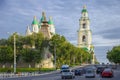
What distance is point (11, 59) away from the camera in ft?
362

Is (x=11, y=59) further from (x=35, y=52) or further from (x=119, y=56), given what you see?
(x=119, y=56)

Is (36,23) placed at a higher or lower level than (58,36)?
higher

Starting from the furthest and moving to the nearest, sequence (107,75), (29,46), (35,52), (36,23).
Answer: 1. (36,23)
2. (29,46)
3. (35,52)
4. (107,75)

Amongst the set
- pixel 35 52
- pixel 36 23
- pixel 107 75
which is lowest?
pixel 107 75

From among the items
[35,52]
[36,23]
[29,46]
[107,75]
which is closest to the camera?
[107,75]

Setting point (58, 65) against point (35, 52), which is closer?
point (35, 52)

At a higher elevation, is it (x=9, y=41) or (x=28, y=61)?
(x=9, y=41)

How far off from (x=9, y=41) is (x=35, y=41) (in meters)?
8.88

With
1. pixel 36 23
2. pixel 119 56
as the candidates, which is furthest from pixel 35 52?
pixel 119 56

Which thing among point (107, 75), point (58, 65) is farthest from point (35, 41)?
point (107, 75)

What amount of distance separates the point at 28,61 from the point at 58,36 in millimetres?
15977

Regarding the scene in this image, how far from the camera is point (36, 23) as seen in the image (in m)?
185

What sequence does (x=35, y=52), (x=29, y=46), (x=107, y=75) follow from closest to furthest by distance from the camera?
(x=107, y=75)
(x=35, y=52)
(x=29, y=46)

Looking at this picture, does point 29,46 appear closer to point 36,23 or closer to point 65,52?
point 65,52
